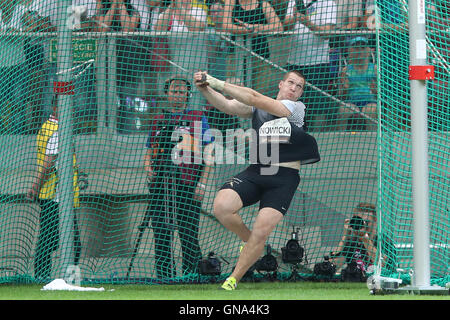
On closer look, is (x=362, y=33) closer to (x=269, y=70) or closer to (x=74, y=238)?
(x=269, y=70)

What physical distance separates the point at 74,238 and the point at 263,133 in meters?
2.28

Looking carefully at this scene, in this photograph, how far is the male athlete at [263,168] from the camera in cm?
738

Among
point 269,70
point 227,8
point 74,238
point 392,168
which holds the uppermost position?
point 227,8

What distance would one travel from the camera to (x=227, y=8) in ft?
30.8

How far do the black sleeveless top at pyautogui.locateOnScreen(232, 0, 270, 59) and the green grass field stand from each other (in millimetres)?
2614

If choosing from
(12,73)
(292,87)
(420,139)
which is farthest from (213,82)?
(12,73)

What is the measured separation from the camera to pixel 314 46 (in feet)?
30.5

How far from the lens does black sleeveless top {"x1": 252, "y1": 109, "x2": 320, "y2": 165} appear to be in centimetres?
770

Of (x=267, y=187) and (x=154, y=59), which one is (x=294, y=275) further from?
(x=154, y=59)

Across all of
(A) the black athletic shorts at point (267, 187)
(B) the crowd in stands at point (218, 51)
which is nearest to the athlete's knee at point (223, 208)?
(A) the black athletic shorts at point (267, 187)

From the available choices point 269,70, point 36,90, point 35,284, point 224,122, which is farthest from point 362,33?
point 35,284

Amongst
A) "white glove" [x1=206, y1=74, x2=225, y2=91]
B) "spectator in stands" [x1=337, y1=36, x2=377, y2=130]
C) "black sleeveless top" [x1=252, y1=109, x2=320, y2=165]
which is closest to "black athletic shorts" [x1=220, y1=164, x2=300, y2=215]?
"black sleeveless top" [x1=252, y1=109, x2=320, y2=165]

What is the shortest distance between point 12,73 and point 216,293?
355 cm

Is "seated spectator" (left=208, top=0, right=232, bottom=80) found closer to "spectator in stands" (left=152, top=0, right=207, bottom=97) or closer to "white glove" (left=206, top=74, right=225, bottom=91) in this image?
"spectator in stands" (left=152, top=0, right=207, bottom=97)
